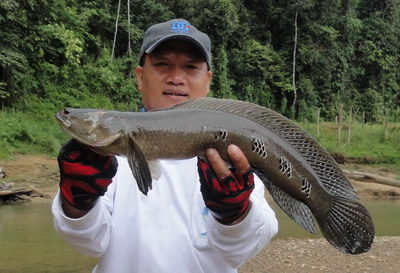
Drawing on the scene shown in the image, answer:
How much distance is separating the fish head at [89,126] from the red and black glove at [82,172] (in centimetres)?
5

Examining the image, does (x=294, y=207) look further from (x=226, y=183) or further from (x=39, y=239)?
(x=39, y=239)

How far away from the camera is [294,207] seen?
6.27 ft

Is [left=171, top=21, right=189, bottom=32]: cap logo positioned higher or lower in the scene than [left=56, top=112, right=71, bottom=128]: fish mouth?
higher

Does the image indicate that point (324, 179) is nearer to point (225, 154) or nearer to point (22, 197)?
point (225, 154)

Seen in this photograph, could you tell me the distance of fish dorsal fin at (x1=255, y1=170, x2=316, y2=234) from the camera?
74.6 inches

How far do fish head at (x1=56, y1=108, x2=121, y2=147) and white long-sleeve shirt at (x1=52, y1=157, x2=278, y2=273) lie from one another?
32cm

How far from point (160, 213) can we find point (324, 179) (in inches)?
26.5

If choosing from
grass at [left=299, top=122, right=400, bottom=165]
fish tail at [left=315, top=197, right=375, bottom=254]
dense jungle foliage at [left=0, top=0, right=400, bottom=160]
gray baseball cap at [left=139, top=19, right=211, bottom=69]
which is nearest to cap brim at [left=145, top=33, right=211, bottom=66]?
gray baseball cap at [left=139, top=19, right=211, bottom=69]

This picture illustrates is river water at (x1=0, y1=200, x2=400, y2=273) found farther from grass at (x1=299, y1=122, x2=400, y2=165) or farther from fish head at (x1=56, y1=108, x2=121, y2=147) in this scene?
grass at (x1=299, y1=122, x2=400, y2=165)

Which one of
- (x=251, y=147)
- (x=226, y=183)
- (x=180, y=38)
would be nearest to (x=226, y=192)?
(x=226, y=183)

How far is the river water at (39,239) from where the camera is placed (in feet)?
24.8

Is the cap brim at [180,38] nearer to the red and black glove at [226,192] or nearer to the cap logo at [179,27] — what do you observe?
the cap logo at [179,27]

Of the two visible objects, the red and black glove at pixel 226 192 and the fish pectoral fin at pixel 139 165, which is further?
the red and black glove at pixel 226 192

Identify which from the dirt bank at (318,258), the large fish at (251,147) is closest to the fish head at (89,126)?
the large fish at (251,147)
